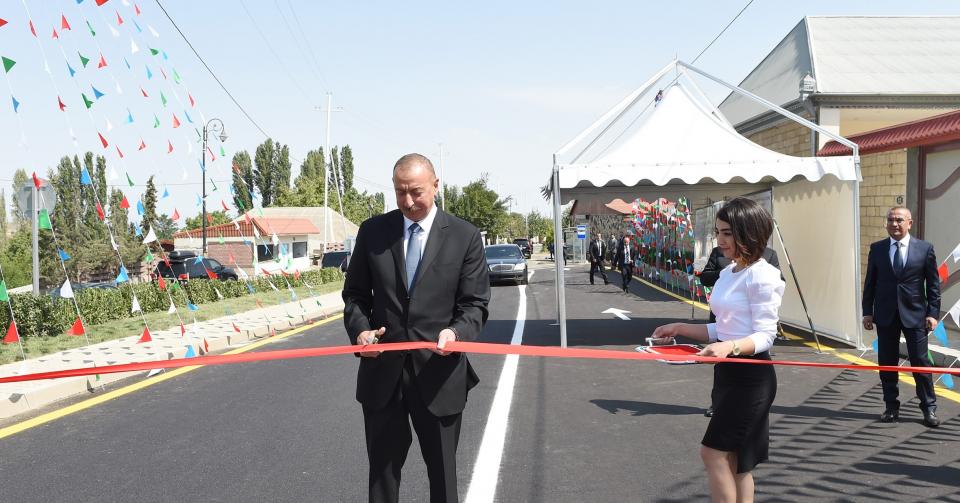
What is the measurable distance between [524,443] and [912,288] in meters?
3.29

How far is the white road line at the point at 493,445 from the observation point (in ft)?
14.4

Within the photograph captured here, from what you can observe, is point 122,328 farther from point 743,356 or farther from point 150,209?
point 743,356

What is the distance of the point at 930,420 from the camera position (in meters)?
5.70

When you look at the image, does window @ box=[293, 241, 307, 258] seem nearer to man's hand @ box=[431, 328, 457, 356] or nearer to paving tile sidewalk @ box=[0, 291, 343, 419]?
paving tile sidewalk @ box=[0, 291, 343, 419]

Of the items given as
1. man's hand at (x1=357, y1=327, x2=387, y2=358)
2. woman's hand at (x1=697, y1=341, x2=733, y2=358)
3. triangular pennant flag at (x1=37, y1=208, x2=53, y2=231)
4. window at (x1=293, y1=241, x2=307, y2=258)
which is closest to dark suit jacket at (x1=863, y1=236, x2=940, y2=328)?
woman's hand at (x1=697, y1=341, x2=733, y2=358)

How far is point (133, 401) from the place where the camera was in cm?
725

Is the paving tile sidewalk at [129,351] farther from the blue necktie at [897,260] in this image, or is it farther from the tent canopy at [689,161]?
the blue necktie at [897,260]

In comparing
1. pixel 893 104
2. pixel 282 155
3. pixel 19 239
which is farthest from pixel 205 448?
pixel 282 155

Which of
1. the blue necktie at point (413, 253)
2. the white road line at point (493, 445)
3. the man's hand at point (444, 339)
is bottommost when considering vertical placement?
the white road line at point (493, 445)

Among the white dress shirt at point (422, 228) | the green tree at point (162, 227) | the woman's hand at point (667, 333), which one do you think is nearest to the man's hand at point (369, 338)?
the white dress shirt at point (422, 228)

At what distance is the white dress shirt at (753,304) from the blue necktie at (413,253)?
1303 millimetres

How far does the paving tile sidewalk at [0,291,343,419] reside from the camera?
23.4 feet

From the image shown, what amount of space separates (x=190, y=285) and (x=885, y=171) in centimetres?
1596

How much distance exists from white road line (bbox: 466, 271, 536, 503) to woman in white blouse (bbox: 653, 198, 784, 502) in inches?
60.3
